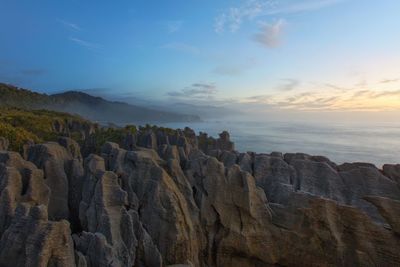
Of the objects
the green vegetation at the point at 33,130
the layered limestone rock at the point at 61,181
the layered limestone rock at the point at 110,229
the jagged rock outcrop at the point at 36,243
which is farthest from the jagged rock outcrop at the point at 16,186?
the green vegetation at the point at 33,130

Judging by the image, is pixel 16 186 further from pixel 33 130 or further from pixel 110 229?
pixel 33 130

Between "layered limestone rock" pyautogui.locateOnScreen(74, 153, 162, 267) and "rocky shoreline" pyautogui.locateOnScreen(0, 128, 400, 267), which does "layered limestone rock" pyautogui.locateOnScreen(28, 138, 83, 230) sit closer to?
"rocky shoreline" pyautogui.locateOnScreen(0, 128, 400, 267)

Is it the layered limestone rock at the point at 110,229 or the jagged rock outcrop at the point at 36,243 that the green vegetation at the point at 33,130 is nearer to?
the layered limestone rock at the point at 110,229

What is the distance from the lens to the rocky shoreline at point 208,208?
60.4ft

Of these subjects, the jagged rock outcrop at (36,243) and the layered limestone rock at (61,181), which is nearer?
the jagged rock outcrop at (36,243)

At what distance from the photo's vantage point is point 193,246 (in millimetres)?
20875

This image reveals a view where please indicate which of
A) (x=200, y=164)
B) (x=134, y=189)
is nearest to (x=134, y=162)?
(x=134, y=189)

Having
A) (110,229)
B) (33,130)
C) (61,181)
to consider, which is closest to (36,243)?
(110,229)

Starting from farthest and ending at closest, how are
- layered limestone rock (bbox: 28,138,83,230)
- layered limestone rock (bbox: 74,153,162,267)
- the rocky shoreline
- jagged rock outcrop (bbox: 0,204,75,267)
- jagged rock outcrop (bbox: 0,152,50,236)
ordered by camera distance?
1. layered limestone rock (bbox: 28,138,83,230)
2. the rocky shoreline
3. jagged rock outcrop (bbox: 0,152,50,236)
4. layered limestone rock (bbox: 74,153,162,267)
5. jagged rock outcrop (bbox: 0,204,75,267)

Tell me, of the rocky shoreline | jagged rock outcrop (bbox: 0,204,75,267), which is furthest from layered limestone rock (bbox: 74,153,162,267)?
jagged rock outcrop (bbox: 0,204,75,267)

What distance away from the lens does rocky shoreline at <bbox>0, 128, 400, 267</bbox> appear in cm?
1841

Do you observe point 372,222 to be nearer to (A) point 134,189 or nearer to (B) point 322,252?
(B) point 322,252

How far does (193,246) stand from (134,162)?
17.4 ft

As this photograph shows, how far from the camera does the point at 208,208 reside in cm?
2281
